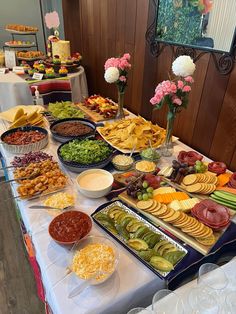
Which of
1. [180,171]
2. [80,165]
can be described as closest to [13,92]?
[80,165]

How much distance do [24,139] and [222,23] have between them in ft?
4.06

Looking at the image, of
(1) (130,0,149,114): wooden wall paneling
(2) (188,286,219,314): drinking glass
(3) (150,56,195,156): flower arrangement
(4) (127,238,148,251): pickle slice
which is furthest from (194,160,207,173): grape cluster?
(1) (130,0,149,114): wooden wall paneling

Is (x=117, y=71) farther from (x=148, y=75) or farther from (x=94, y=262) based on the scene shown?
(x=94, y=262)

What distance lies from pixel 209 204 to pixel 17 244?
1486 mm

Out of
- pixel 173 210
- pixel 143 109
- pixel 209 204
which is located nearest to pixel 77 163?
pixel 173 210

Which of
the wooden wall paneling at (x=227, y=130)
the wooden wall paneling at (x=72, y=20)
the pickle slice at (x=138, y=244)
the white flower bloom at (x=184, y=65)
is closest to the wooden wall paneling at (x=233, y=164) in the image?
the wooden wall paneling at (x=227, y=130)

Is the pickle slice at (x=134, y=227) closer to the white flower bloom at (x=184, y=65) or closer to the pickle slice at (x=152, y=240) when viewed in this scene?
the pickle slice at (x=152, y=240)

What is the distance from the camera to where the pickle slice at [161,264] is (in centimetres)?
75

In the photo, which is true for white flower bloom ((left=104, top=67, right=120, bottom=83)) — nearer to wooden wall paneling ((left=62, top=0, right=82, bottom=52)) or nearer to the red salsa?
the red salsa

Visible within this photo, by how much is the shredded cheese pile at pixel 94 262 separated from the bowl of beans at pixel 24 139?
0.80 meters

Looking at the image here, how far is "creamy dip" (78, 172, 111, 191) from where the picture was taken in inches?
43.1

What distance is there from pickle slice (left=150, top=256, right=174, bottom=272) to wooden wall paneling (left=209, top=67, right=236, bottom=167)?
817 millimetres

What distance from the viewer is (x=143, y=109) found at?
6.66 ft

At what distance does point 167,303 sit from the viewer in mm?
643
